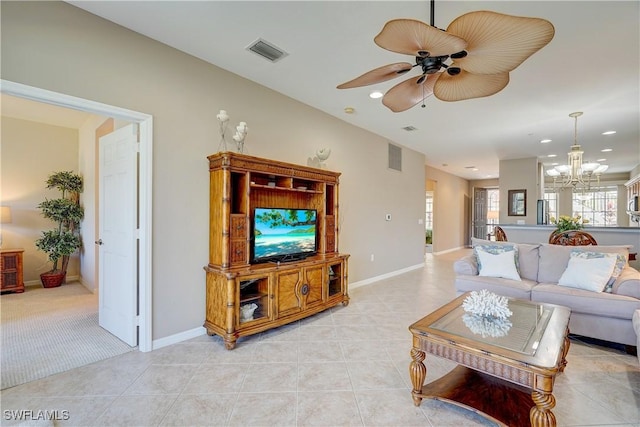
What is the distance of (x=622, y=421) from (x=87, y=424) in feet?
10.9

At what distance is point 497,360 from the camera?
64.1 inches

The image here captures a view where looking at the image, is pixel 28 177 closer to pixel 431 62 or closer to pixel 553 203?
pixel 431 62

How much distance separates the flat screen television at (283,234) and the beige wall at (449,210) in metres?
6.17

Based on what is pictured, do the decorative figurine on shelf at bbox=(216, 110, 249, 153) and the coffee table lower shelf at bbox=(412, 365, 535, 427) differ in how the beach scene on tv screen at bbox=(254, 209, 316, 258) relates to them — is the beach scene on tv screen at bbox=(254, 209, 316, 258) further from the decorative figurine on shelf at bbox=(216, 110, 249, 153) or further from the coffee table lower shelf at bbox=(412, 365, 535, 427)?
the coffee table lower shelf at bbox=(412, 365, 535, 427)

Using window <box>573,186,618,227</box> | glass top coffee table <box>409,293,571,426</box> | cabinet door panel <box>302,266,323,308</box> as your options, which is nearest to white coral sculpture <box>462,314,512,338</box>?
glass top coffee table <box>409,293,571,426</box>

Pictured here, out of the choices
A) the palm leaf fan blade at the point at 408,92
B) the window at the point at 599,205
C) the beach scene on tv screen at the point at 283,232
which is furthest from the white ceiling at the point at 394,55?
the window at the point at 599,205

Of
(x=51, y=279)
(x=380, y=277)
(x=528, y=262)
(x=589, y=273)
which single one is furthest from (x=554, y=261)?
(x=51, y=279)

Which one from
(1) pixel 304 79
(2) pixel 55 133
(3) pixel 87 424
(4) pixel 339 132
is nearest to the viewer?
(3) pixel 87 424

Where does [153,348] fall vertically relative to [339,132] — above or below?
below

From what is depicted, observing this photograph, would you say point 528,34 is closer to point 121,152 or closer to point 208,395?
point 208,395

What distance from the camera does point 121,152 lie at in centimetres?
291

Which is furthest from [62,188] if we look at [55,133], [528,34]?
[528,34]

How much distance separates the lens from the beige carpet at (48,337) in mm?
2402

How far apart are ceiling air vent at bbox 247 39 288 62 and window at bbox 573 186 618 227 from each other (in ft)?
39.4
